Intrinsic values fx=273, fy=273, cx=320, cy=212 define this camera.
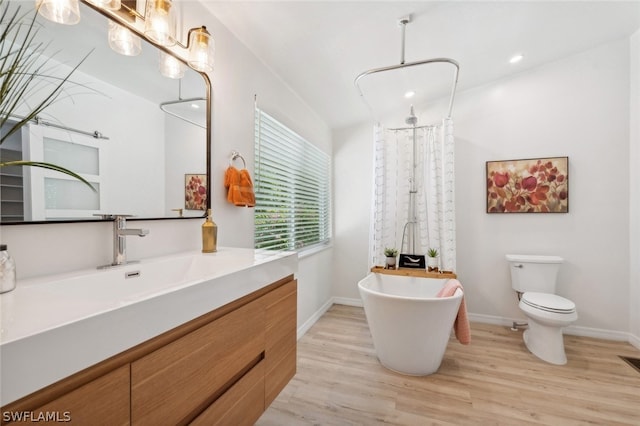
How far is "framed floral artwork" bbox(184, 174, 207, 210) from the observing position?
142 centimetres

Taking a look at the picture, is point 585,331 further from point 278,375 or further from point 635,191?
point 278,375

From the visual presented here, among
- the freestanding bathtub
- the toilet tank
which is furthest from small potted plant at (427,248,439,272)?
the toilet tank

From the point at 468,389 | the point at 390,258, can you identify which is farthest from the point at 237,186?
the point at 468,389

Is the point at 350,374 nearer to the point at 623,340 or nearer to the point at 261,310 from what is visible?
the point at 261,310

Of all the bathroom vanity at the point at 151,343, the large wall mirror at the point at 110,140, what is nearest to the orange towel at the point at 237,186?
the large wall mirror at the point at 110,140

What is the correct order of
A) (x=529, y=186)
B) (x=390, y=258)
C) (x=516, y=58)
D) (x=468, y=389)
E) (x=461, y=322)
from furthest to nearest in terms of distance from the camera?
1. (x=529, y=186)
2. (x=390, y=258)
3. (x=516, y=58)
4. (x=461, y=322)
5. (x=468, y=389)

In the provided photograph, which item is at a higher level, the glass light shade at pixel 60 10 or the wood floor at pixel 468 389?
the glass light shade at pixel 60 10

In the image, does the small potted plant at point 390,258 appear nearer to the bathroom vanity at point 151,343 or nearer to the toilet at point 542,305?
the toilet at point 542,305

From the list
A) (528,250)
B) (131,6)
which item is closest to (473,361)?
(528,250)

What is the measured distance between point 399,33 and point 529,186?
2.13 meters

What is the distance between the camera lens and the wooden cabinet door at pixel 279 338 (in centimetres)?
112

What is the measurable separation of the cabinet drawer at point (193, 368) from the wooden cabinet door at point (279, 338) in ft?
0.34

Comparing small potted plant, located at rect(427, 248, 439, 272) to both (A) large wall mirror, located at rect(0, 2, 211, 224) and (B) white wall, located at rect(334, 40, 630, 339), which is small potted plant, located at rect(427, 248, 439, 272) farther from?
(A) large wall mirror, located at rect(0, 2, 211, 224)

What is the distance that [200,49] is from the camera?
4.47 ft
